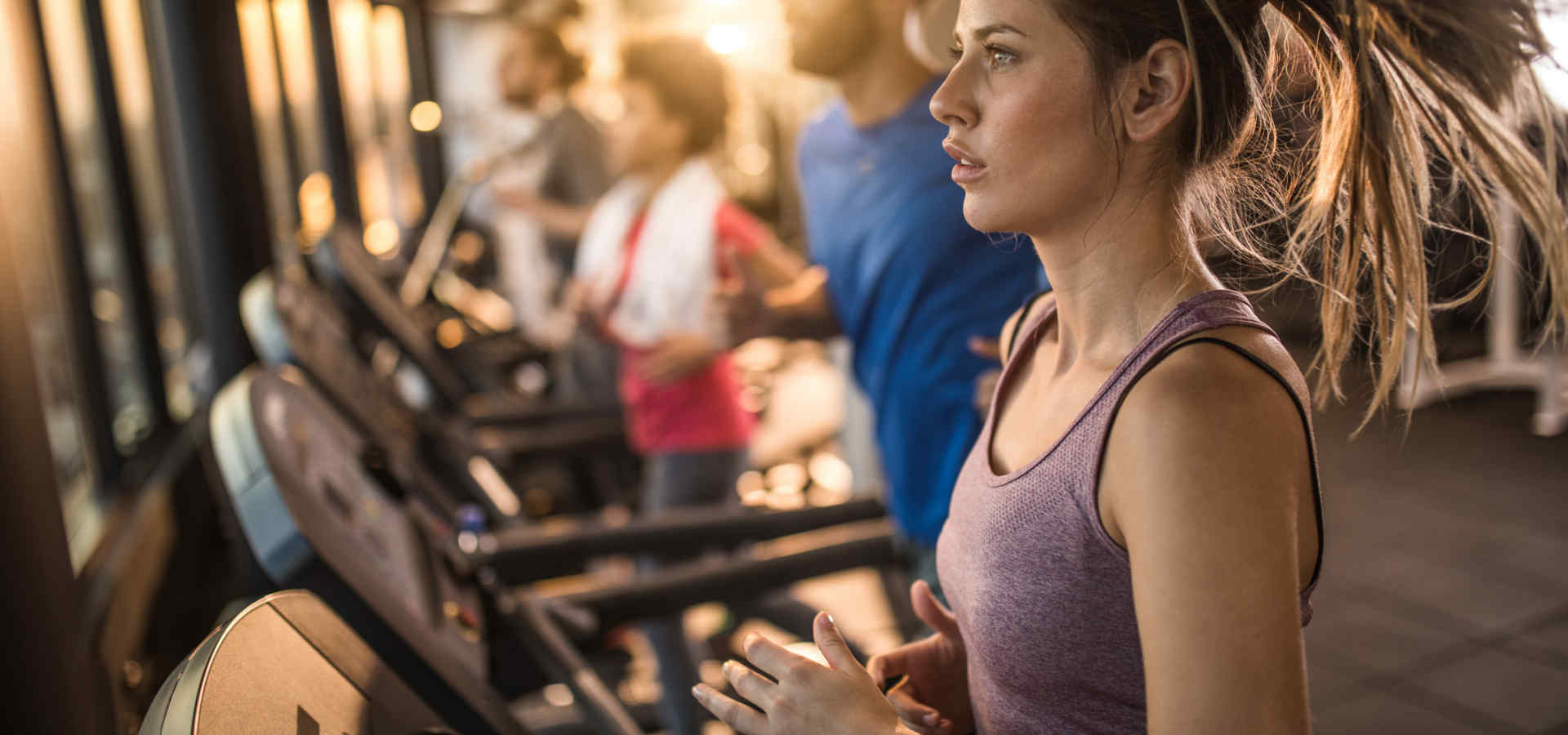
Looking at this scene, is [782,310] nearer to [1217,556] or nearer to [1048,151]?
[1048,151]

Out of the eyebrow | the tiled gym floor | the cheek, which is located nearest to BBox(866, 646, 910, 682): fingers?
the cheek

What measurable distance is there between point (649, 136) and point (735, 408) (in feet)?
2.10

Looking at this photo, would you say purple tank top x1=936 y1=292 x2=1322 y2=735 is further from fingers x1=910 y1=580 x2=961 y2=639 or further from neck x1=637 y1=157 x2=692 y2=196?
neck x1=637 y1=157 x2=692 y2=196

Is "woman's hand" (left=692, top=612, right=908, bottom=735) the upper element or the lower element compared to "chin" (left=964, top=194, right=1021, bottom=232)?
lower

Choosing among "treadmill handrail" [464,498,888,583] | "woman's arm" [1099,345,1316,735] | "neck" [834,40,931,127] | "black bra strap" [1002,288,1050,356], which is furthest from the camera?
"treadmill handrail" [464,498,888,583]

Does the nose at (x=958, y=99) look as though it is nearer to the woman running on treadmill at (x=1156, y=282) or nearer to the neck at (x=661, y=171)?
the woman running on treadmill at (x=1156, y=282)

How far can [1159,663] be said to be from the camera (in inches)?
24.8

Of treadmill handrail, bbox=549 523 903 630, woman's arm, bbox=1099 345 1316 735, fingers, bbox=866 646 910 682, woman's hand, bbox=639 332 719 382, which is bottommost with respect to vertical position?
treadmill handrail, bbox=549 523 903 630

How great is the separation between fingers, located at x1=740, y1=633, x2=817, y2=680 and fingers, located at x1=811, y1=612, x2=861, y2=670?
0.06 feet

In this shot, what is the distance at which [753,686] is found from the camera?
76 cm

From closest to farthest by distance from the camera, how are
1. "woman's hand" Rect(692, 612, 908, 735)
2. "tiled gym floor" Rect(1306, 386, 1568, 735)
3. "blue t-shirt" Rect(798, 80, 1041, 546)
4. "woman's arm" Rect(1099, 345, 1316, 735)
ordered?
"woman's arm" Rect(1099, 345, 1316, 735) < "woman's hand" Rect(692, 612, 908, 735) < "blue t-shirt" Rect(798, 80, 1041, 546) < "tiled gym floor" Rect(1306, 386, 1568, 735)

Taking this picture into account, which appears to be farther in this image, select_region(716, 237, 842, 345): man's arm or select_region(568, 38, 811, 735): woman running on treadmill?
select_region(568, 38, 811, 735): woman running on treadmill

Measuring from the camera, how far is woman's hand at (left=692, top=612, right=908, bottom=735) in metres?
0.72

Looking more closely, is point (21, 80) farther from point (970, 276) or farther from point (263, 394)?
point (970, 276)
